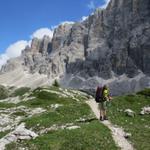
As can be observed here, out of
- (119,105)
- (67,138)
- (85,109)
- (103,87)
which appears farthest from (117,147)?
(119,105)

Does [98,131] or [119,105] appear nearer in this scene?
[98,131]

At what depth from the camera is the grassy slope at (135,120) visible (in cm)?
2685

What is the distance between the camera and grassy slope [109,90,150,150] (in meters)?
26.8

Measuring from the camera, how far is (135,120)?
36875 mm

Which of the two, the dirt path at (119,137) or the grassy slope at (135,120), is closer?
the dirt path at (119,137)

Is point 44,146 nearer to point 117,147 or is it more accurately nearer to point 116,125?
point 117,147

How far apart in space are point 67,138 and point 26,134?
10.3ft

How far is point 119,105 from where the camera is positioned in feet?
167

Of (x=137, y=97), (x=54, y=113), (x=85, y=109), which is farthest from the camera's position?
(x=137, y=97)

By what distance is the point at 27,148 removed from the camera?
25516 millimetres

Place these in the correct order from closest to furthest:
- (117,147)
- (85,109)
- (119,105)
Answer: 1. (117,147)
2. (85,109)
3. (119,105)

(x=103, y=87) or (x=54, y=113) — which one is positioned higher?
(x=103, y=87)

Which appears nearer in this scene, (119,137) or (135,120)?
(119,137)

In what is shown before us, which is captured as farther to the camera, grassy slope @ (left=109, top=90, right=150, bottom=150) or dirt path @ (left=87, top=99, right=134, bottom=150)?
grassy slope @ (left=109, top=90, right=150, bottom=150)
